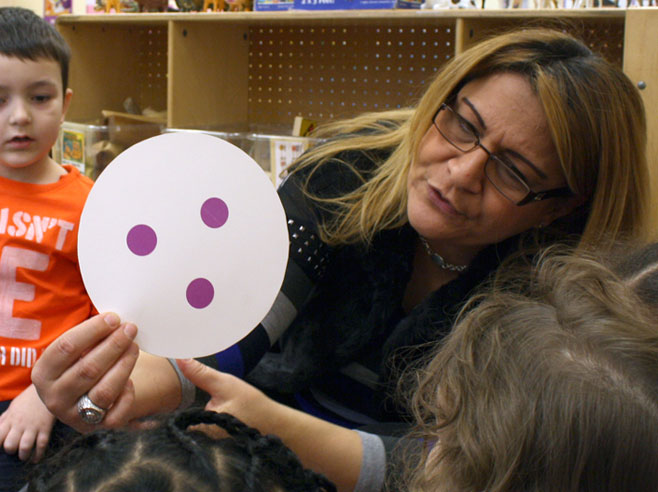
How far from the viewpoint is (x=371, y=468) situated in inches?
36.9

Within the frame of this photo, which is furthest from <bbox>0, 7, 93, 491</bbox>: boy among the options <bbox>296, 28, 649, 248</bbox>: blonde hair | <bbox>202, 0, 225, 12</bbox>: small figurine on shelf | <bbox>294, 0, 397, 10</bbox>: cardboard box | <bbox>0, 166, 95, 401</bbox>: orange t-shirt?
<bbox>202, 0, 225, 12</bbox>: small figurine on shelf

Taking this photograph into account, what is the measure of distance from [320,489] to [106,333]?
294mm

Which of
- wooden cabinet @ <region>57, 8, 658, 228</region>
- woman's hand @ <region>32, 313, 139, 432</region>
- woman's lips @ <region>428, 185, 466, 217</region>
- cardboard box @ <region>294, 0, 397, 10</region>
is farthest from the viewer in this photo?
wooden cabinet @ <region>57, 8, 658, 228</region>

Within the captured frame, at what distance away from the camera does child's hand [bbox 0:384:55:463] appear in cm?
114

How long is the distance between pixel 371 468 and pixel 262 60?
79.7 inches

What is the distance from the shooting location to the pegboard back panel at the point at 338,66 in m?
2.37

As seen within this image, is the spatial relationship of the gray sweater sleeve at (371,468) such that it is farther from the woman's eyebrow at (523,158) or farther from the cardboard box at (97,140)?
the cardboard box at (97,140)

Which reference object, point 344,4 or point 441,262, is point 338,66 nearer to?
point 344,4

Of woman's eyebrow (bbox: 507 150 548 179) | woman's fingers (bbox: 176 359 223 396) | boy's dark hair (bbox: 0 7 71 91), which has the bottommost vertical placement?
woman's fingers (bbox: 176 359 223 396)

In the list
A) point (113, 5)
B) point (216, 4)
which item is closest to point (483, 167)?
point (216, 4)

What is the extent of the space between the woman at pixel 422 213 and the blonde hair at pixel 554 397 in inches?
12.4

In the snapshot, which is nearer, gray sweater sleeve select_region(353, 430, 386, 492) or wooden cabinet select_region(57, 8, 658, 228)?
gray sweater sleeve select_region(353, 430, 386, 492)

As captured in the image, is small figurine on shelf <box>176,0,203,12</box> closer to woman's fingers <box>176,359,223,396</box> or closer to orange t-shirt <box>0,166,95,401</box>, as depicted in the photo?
orange t-shirt <box>0,166,95,401</box>

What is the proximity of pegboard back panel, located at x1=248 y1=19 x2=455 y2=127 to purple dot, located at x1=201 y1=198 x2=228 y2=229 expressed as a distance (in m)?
1.64
